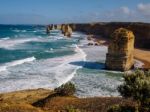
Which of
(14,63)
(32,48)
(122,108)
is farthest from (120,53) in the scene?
(32,48)

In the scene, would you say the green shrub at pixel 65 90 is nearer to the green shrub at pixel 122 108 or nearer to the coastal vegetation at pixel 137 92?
the coastal vegetation at pixel 137 92

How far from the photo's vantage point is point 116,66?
41438 millimetres

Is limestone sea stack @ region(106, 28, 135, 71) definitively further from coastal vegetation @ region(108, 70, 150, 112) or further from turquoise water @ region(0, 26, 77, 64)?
coastal vegetation @ region(108, 70, 150, 112)

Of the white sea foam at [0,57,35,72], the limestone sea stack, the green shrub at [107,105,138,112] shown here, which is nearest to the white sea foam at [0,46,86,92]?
the white sea foam at [0,57,35,72]

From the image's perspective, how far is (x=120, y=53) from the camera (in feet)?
139

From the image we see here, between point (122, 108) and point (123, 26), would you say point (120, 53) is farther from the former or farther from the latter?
point (123, 26)

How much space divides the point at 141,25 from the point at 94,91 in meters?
53.6

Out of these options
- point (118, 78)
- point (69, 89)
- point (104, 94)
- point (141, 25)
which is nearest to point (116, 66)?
point (118, 78)

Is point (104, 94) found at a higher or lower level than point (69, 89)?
lower

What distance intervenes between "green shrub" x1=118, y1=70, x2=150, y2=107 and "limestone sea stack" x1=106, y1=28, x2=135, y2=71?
20.8 metres

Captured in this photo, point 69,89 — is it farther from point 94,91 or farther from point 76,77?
point 76,77

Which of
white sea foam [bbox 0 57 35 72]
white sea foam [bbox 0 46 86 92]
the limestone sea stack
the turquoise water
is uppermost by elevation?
the limestone sea stack

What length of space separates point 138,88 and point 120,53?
23.5 meters

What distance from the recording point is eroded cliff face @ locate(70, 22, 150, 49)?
2989 inches
